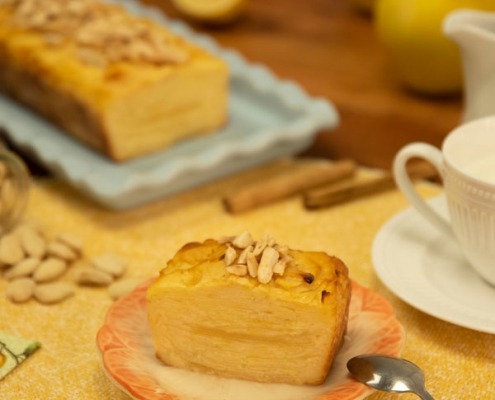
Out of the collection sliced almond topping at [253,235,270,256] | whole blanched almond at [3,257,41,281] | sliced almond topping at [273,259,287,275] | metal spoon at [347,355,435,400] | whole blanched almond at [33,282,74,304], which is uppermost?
sliced almond topping at [253,235,270,256]

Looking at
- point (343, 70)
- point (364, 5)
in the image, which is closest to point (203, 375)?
point (343, 70)

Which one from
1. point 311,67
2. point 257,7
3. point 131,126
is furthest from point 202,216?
point 257,7

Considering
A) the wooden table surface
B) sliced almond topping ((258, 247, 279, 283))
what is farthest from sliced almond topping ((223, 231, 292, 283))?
the wooden table surface

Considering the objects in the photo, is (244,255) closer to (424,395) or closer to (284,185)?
(424,395)

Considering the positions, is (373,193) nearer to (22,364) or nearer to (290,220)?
(290,220)

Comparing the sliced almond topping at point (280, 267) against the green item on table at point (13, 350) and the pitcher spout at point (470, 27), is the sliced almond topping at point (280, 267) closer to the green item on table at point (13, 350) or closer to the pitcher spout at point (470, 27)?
the green item on table at point (13, 350)

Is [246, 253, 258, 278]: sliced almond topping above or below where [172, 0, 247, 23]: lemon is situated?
above

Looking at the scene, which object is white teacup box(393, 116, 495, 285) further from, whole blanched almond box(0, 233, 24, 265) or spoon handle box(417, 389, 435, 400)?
whole blanched almond box(0, 233, 24, 265)

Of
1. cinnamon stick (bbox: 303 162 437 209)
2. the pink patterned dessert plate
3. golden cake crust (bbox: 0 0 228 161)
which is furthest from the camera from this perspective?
golden cake crust (bbox: 0 0 228 161)
